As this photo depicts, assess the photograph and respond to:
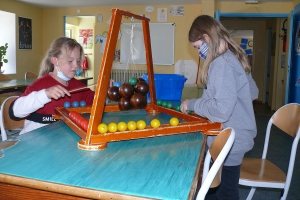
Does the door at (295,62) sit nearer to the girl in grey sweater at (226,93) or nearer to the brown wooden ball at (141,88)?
the girl in grey sweater at (226,93)

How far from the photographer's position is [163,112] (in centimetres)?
174

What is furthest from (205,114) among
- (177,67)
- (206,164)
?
(177,67)

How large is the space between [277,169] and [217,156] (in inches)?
34.9

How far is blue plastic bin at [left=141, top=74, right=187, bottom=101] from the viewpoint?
93.9 inches

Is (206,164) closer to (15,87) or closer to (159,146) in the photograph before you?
(159,146)

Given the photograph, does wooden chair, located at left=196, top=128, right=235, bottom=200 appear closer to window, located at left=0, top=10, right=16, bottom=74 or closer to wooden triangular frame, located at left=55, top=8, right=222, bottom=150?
wooden triangular frame, located at left=55, top=8, right=222, bottom=150

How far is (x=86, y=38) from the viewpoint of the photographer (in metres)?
8.84

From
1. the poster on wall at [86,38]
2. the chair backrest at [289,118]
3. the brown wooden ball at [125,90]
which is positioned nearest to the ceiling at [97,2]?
the poster on wall at [86,38]

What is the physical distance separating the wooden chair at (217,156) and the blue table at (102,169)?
5 centimetres

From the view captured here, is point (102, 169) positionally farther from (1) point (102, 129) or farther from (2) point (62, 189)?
(1) point (102, 129)

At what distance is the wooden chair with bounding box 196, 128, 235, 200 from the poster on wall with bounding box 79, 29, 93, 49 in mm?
7956

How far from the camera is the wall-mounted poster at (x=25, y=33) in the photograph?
640cm

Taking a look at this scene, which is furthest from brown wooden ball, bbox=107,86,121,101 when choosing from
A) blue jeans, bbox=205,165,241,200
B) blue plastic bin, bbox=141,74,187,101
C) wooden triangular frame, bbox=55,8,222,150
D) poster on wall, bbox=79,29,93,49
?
poster on wall, bbox=79,29,93,49

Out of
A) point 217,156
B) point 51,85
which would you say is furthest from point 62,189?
point 51,85
